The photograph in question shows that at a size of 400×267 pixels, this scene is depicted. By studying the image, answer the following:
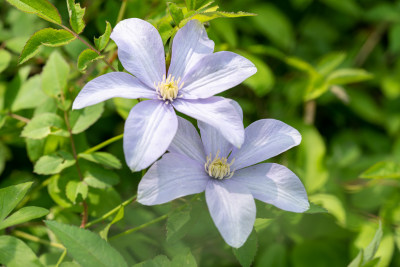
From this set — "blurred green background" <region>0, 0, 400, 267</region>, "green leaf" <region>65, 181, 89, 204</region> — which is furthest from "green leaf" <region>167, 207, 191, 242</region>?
"green leaf" <region>65, 181, 89, 204</region>

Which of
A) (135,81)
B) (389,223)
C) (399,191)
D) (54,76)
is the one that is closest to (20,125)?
(54,76)

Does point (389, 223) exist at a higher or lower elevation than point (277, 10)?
lower

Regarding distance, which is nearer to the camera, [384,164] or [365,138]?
[384,164]

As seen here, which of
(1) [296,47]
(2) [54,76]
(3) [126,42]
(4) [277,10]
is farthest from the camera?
(1) [296,47]

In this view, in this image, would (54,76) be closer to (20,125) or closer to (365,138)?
(20,125)

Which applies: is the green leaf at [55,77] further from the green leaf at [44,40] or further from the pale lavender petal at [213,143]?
the pale lavender petal at [213,143]

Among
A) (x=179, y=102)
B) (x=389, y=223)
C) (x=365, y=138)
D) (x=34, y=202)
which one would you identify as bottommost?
(x=365, y=138)

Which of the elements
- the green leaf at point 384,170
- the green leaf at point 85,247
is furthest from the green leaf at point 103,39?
the green leaf at point 384,170
